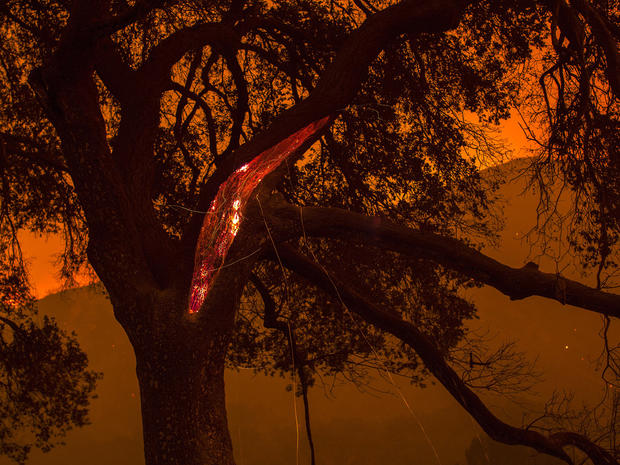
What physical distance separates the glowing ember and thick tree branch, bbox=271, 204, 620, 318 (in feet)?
0.93

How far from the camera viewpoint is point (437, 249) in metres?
4.00

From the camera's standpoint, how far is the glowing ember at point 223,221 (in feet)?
12.4

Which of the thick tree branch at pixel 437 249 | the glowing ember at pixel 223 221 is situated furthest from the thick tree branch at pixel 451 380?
the glowing ember at pixel 223 221

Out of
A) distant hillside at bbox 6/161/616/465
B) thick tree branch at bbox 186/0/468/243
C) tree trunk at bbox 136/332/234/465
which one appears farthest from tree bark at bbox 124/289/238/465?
distant hillside at bbox 6/161/616/465

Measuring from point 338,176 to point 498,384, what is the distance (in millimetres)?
3651

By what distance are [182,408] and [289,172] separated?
2846 mm

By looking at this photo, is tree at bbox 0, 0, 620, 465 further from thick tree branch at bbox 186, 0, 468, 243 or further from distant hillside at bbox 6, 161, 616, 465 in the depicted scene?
distant hillside at bbox 6, 161, 616, 465

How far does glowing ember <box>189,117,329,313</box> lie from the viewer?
149 inches

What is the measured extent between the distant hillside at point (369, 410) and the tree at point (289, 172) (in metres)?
68.2

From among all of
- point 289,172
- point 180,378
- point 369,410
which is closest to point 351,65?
point 289,172

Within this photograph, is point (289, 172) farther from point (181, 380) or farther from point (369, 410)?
point (369, 410)

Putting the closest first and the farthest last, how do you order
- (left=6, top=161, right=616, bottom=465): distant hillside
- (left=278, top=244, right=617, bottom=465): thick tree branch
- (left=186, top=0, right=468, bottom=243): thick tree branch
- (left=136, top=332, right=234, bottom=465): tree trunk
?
(left=136, top=332, right=234, bottom=465): tree trunk
(left=186, top=0, right=468, bottom=243): thick tree branch
(left=278, top=244, right=617, bottom=465): thick tree branch
(left=6, top=161, right=616, bottom=465): distant hillside

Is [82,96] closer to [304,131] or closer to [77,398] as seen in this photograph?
[304,131]

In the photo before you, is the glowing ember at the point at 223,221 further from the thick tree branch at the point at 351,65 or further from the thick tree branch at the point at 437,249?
the thick tree branch at the point at 437,249
